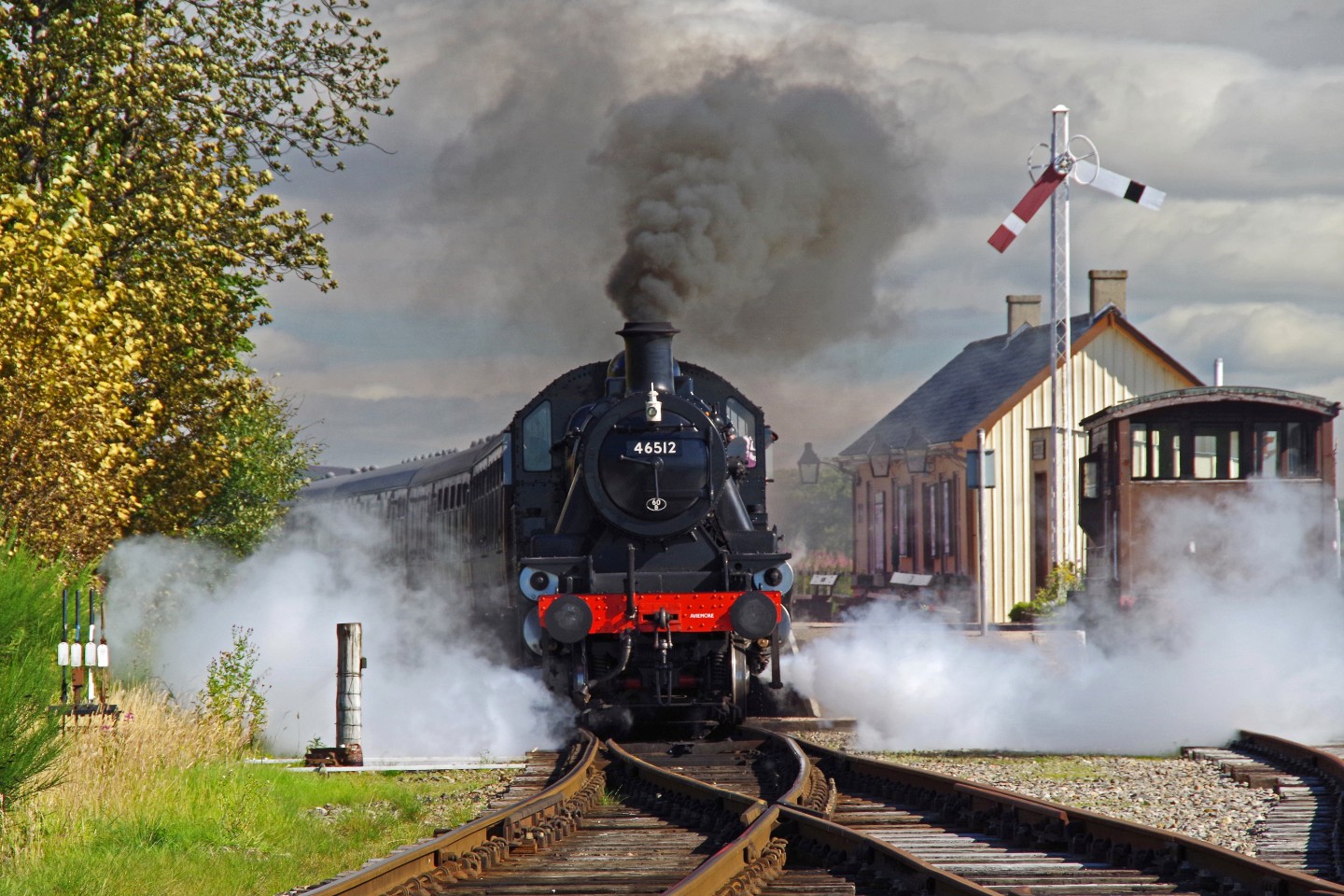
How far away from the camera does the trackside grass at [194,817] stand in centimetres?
689

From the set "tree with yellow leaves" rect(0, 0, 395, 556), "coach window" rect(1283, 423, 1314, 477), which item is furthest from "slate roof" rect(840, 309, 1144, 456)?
"tree with yellow leaves" rect(0, 0, 395, 556)

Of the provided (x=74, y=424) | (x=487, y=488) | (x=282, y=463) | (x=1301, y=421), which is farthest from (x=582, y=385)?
(x=282, y=463)

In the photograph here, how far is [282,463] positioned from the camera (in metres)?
28.2

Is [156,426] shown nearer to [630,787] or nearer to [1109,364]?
[630,787]

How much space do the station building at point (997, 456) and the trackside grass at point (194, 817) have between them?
71.0 feet

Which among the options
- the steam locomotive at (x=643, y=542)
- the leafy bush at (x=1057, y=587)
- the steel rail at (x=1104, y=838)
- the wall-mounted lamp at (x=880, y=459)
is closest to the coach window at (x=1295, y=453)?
the leafy bush at (x=1057, y=587)

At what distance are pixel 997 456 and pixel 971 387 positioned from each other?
3705 millimetres

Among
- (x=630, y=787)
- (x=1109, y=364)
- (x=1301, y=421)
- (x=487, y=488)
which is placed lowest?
(x=630, y=787)

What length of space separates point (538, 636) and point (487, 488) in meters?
3.50

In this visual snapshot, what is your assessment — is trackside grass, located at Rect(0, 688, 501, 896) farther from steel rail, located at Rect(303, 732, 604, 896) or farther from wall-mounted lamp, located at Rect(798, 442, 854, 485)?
wall-mounted lamp, located at Rect(798, 442, 854, 485)

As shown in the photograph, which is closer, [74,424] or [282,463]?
[74,424]

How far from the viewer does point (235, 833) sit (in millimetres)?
8062

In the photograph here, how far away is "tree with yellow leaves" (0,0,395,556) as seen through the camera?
43.9 ft

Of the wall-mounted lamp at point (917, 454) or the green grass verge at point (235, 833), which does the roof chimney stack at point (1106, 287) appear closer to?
the wall-mounted lamp at point (917, 454)
